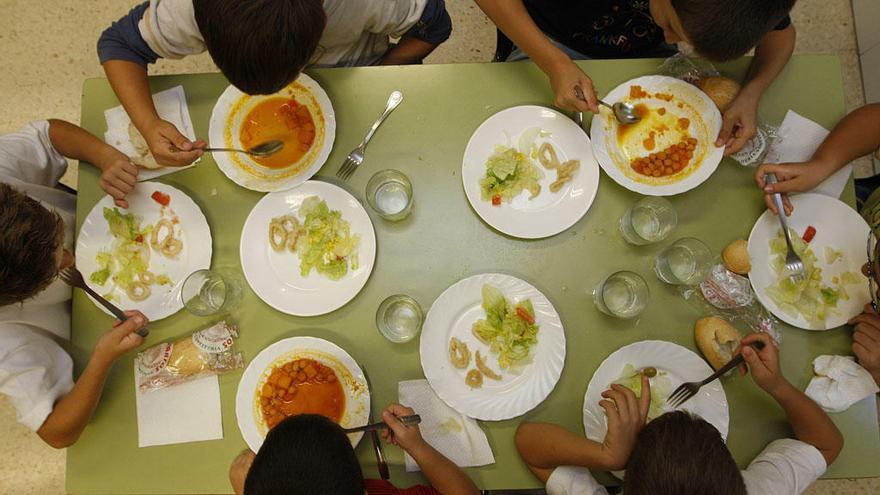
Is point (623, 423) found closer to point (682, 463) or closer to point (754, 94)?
point (682, 463)

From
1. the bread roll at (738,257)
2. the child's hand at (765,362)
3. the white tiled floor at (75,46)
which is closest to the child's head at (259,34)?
the bread roll at (738,257)

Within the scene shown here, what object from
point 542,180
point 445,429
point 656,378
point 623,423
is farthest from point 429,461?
point 542,180

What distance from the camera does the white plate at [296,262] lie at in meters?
1.28

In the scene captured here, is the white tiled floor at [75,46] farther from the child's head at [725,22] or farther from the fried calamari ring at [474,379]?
the fried calamari ring at [474,379]

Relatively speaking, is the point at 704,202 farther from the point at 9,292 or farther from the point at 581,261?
the point at 9,292

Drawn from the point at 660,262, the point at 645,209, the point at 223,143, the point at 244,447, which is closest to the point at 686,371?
the point at 660,262

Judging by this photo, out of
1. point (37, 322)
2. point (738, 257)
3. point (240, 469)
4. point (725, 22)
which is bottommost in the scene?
point (240, 469)

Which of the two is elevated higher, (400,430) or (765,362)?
(765,362)

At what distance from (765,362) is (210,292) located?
1357 mm

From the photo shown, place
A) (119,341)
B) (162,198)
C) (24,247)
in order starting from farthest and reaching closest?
(162,198) → (119,341) → (24,247)

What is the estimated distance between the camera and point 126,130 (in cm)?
138

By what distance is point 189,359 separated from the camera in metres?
1.26

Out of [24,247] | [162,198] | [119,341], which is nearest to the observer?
[24,247]

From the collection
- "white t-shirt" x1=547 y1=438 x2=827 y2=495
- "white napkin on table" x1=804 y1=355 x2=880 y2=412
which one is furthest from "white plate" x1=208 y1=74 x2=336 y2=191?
"white napkin on table" x1=804 y1=355 x2=880 y2=412
